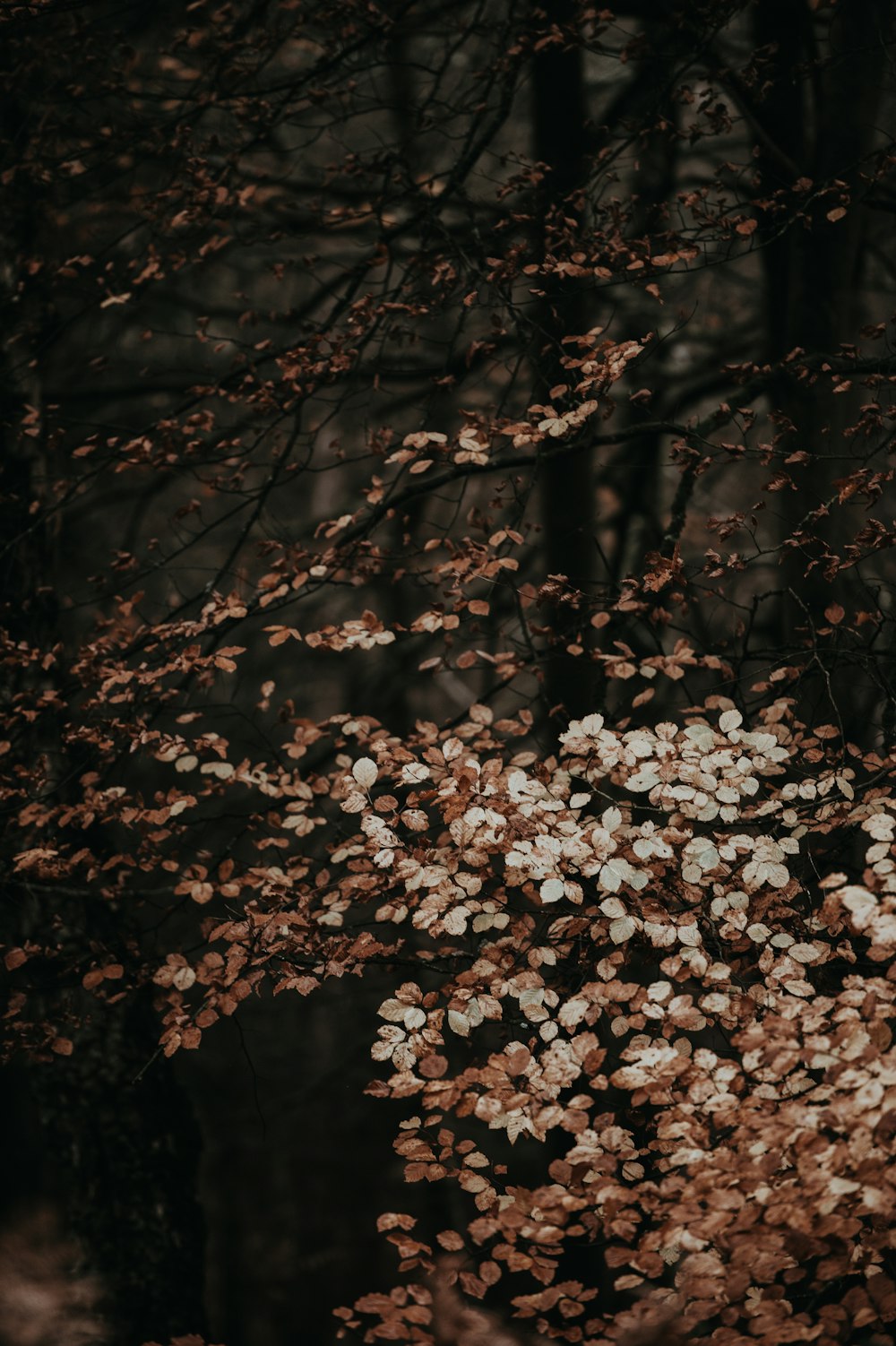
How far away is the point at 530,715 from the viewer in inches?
171

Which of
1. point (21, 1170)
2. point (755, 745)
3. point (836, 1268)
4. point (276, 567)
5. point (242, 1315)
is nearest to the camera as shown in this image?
point (836, 1268)

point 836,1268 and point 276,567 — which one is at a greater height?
point 276,567

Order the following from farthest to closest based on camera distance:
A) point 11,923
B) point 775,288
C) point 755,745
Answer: point 775,288
point 11,923
point 755,745

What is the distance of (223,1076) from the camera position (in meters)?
12.4

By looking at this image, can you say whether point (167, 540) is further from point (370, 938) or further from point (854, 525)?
point (370, 938)

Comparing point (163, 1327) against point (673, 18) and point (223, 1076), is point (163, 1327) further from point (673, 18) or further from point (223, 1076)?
point (223, 1076)

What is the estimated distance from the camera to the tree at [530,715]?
2846 mm

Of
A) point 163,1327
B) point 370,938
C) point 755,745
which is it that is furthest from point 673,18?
point 163,1327

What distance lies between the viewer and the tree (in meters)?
2.85

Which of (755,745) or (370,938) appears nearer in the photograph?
(755,745)

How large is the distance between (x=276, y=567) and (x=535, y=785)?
155 cm

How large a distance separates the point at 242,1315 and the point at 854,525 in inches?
448

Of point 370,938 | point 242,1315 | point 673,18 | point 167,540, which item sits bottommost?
point 242,1315

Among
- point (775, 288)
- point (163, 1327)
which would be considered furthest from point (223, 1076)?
point (775, 288)
